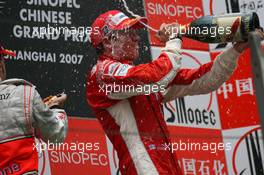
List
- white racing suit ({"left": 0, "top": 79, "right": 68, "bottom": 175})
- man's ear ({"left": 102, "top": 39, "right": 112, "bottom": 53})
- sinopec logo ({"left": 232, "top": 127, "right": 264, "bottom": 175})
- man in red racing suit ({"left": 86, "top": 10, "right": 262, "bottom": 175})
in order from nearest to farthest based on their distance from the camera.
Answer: white racing suit ({"left": 0, "top": 79, "right": 68, "bottom": 175}) → man in red racing suit ({"left": 86, "top": 10, "right": 262, "bottom": 175}) → man's ear ({"left": 102, "top": 39, "right": 112, "bottom": 53}) → sinopec logo ({"left": 232, "top": 127, "right": 264, "bottom": 175})

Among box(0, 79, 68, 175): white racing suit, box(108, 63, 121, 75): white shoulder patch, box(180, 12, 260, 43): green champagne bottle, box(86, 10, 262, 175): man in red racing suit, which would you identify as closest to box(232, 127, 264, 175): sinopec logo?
box(86, 10, 262, 175): man in red racing suit

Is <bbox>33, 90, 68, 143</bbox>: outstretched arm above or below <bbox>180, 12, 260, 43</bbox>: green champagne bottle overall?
below

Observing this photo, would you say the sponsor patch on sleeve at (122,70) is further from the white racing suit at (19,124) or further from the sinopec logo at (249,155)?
the sinopec logo at (249,155)

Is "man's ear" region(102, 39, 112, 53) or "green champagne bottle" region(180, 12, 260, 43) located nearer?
"green champagne bottle" region(180, 12, 260, 43)

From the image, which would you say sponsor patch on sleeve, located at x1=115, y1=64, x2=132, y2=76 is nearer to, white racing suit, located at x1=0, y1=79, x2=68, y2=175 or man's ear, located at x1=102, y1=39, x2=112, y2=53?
man's ear, located at x1=102, y1=39, x2=112, y2=53

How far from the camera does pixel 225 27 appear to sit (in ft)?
10.8

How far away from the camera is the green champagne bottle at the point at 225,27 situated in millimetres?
3275

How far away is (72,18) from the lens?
13.6 feet

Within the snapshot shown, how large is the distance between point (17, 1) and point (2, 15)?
98mm

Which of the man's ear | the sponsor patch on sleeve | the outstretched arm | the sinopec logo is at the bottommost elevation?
the sinopec logo

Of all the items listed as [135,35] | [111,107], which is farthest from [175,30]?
[111,107]

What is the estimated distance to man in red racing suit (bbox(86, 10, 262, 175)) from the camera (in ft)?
10.9

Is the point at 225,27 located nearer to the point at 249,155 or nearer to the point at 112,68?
the point at 112,68

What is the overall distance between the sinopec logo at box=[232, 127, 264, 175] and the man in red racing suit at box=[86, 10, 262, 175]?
0.94m
